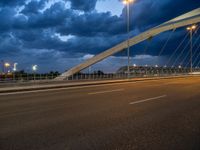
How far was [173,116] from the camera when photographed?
7207mm

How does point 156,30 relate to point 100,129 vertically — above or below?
above

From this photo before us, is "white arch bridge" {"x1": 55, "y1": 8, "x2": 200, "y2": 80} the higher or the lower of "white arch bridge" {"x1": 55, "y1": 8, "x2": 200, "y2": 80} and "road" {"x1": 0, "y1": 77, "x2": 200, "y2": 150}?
the higher

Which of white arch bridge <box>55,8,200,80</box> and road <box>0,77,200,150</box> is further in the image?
white arch bridge <box>55,8,200,80</box>

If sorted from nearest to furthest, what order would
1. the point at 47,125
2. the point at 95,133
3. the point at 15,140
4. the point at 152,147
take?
the point at 152,147
the point at 15,140
the point at 95,133
the point at 47,125

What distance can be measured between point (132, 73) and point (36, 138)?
149ft

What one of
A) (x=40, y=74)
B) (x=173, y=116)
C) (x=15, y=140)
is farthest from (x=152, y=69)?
(x=15, y=140)

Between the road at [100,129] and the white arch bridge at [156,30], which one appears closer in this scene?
the road at [100,129]

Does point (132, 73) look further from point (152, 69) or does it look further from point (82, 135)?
point (82, 135)

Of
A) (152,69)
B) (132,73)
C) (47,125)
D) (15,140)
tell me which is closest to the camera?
(15,140)

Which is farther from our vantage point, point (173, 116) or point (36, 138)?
point (173, 116)

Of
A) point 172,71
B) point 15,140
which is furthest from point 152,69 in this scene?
point 15,140

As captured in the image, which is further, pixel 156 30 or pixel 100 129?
pixel 156 30

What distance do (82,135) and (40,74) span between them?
3978 centimetres

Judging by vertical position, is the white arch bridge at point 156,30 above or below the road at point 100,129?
above
